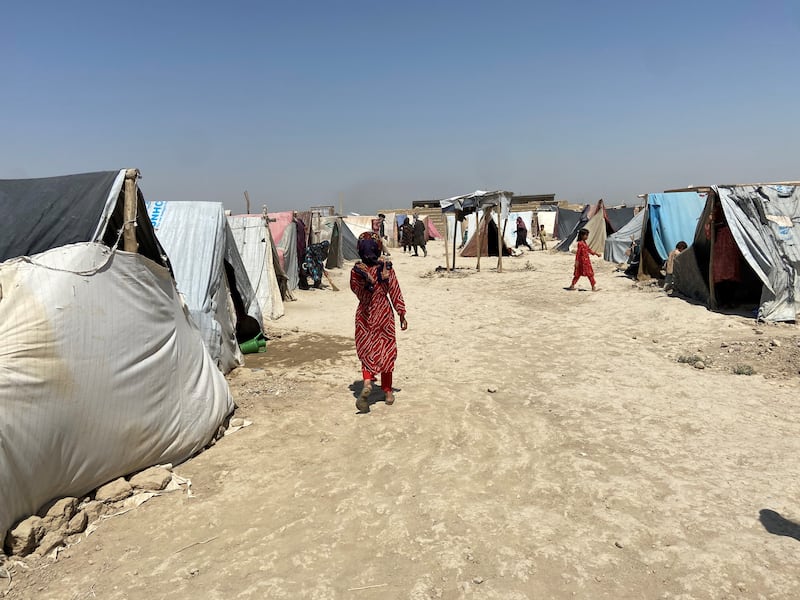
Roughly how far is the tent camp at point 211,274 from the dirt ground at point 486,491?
60 centimetres

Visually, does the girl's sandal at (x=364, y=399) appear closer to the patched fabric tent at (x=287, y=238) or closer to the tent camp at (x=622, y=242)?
the patched fabric tent at (x=287, y=238)

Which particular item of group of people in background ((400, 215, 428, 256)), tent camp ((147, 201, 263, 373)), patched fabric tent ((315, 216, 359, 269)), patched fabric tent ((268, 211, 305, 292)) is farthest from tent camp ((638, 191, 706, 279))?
group of people in background ((400, 215, 428, 256))

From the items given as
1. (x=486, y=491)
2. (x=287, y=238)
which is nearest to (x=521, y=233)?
(x=287, y=238)

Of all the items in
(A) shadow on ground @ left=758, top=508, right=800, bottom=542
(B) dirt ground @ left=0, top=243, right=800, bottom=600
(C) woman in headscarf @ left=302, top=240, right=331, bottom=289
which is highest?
(C) woman in headscarf @ left=302, top=240, right=331, bottom=289

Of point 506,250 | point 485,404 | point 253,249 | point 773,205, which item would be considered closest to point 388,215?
point 506,250

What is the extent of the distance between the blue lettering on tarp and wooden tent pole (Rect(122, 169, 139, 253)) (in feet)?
8.07

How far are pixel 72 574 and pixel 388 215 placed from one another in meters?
27.5

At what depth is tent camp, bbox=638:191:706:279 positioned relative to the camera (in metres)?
12.8

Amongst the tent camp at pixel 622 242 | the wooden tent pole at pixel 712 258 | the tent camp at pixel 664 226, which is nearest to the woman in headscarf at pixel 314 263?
the tent camp at pixel 664 226

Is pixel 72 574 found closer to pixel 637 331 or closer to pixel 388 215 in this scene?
pixel 637 331

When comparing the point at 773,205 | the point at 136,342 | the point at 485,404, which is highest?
the point at 773,205

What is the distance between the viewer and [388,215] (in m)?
29.4

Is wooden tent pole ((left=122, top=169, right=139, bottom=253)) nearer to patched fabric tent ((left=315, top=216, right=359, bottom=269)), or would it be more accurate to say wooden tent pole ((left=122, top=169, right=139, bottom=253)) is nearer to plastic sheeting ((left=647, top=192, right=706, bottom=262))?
patched fabric tent ((left=315, top=216, right=359, bottom=269))

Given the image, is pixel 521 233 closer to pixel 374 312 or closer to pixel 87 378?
pixel 374 312
